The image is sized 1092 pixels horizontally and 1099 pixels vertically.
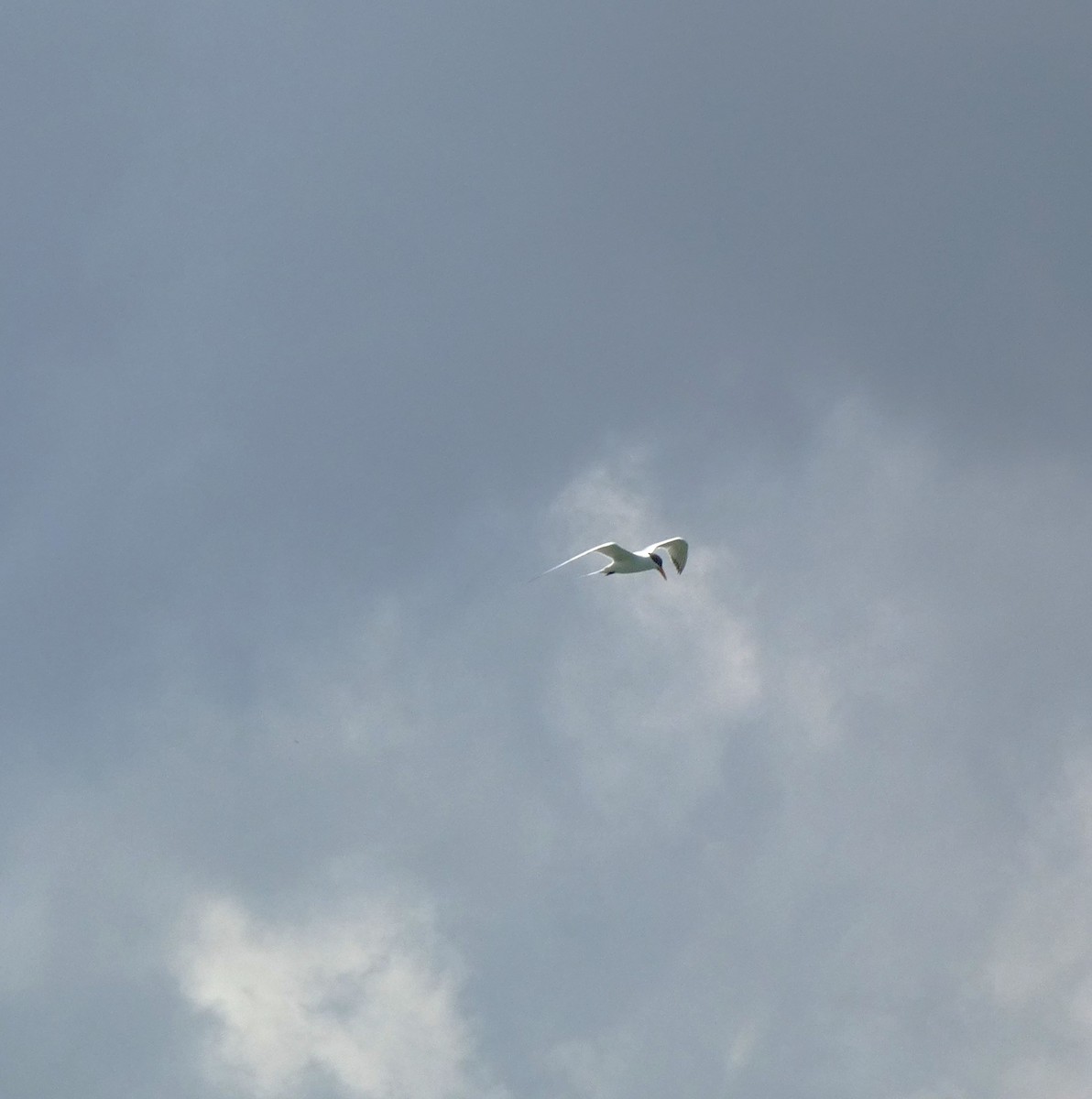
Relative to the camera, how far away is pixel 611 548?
121m
